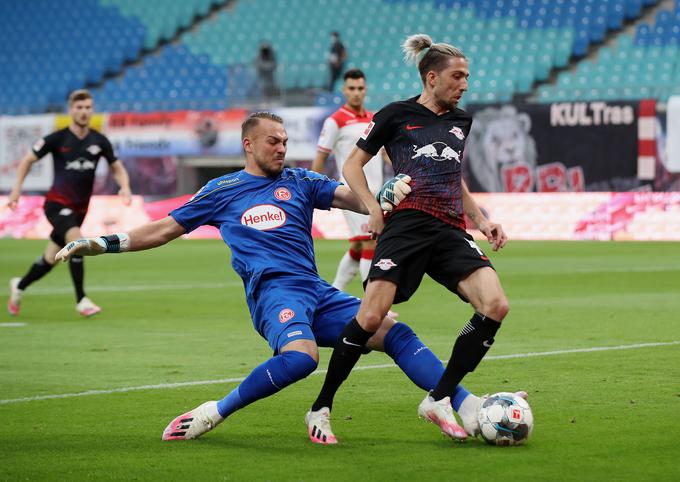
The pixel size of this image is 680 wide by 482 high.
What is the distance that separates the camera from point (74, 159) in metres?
13.1

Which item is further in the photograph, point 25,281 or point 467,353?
point 25,281

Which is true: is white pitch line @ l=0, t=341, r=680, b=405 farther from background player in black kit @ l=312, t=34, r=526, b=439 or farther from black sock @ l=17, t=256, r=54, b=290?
black sock @ l=17, t=256, r=54, b=290

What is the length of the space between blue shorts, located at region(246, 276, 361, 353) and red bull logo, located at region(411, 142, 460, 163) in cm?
83

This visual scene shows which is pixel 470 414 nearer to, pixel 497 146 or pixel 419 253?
pixel 419 253

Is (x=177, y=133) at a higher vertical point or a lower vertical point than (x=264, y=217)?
lower

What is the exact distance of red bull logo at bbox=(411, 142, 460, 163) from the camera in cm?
631

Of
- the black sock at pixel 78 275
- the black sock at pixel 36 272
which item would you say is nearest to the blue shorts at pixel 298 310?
the black sock at pixel 78 275

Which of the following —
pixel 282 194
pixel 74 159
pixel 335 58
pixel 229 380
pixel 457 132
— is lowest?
pixel 335 58

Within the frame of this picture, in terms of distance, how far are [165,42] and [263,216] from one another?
30937mm

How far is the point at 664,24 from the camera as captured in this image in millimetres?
28359

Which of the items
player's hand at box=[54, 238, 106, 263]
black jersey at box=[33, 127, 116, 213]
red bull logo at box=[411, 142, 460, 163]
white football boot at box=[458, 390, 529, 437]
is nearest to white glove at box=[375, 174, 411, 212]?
red bull logo at box=[411, 142, 460, 163]

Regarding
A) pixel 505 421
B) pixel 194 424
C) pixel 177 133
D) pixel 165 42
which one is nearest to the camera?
pixel 505 421

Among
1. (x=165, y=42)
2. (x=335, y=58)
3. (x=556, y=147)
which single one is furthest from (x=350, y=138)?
(x=165, y=42)

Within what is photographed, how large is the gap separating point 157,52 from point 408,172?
102 ft
